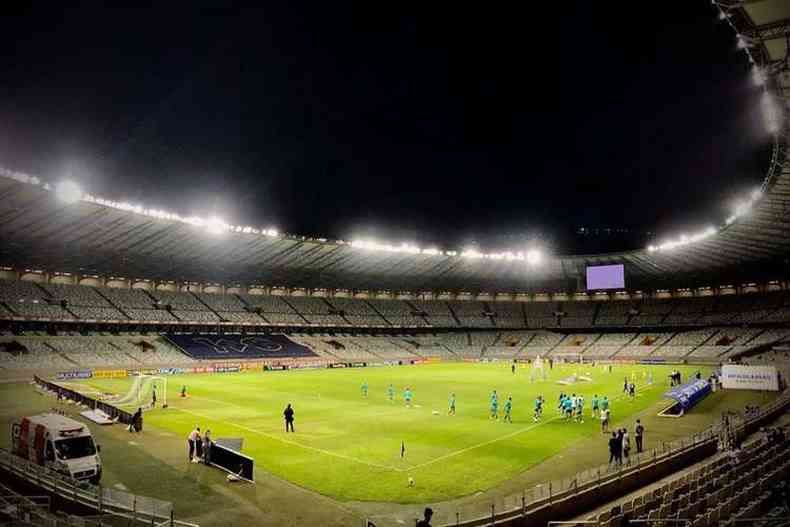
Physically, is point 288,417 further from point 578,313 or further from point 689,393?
point 578,313

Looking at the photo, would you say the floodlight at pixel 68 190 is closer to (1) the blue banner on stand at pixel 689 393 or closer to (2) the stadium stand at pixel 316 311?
(2) the stadium stand at pixel 316 311

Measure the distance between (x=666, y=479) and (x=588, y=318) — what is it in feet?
293

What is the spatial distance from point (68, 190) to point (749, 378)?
61988 millimetres

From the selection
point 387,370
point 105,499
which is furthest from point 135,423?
point 387,370

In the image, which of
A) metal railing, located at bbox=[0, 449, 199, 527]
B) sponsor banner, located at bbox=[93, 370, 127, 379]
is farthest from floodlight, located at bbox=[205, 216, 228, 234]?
metal railing, located at bbox=[0, 449, 199, 527]

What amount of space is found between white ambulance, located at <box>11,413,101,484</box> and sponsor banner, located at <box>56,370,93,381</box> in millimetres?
39814

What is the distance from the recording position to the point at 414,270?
330ft

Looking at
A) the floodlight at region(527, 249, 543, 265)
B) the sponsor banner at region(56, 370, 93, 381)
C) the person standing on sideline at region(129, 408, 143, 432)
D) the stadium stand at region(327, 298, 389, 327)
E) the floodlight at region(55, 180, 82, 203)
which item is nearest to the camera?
the person standing on sideline at region(129, 408, 143, 432)

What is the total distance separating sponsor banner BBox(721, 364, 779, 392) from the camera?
135 feet

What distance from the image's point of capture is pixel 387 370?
2822 inches

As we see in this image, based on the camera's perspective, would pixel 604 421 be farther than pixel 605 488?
Yes

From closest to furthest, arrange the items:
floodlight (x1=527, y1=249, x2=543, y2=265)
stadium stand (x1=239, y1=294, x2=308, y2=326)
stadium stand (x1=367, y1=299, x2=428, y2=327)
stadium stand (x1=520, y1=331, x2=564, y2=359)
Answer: stadium stand (x1=239, y1=294, x2=308, y2=326)
floodlight (x1=527, y1=249, x2=543, y2=265)
stadium stand (x1=520, y1=331, x2=564, y2=359)
stadium stand (x1=367, y1=299, x2=428, y2=327)

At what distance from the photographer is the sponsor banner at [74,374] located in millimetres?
53812

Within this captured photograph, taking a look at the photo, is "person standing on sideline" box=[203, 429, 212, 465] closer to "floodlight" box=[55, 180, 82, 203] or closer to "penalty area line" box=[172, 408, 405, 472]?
"penalty area line" box=[172, 408, 405, 472]
